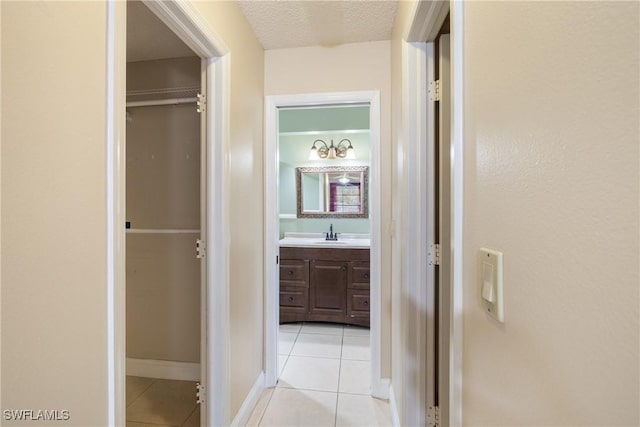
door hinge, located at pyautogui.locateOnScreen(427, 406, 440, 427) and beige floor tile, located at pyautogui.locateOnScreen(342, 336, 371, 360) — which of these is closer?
door hinge, located at pyautogui.locateOnScreen(427, 406, 440, 427)

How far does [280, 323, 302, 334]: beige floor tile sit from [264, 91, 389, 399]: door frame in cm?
87

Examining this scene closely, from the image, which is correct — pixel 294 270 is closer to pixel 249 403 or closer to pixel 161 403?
pixel 249 403

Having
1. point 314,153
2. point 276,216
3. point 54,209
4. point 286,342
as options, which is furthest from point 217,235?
point 314,153

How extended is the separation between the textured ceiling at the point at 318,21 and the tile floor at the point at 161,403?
258cm

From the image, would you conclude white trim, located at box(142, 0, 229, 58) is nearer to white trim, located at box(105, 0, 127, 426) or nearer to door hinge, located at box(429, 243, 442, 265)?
white trim, located at box(105, 0, 127, 426)

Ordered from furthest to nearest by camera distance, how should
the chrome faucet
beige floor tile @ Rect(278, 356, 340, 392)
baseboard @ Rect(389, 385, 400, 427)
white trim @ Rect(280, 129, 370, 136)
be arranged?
the chrome faucet → white trim @ Rect(280, 129, 370, 136) → beige floor tile @ Rect(278, 356, 340, 392) → baseboard @ Rect(389, 385, 400, 427)

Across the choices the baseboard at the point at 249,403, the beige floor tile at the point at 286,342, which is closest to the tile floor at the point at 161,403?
the baseboard at the point at 249,403

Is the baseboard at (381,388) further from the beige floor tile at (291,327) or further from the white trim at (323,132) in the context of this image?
the white trim at (323,132)

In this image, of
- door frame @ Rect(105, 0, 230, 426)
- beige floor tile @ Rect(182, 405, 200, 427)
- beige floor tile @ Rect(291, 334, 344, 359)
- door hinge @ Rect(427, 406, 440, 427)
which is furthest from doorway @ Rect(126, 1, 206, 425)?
door hinge @ Rect(427, 406, 440, 427)

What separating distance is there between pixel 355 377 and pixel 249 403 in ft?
2.74

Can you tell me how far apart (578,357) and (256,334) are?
192 cm

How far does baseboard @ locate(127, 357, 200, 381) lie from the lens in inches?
88.0

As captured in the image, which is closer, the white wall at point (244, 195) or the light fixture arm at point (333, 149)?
the white wall at point (244, 195)

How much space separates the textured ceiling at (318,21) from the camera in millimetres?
1683
